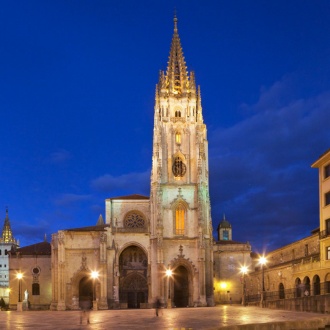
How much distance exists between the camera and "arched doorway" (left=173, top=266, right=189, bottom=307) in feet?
239

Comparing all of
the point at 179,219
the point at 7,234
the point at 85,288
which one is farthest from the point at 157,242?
the point at 7,234

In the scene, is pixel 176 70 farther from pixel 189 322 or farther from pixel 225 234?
pixel 189 322

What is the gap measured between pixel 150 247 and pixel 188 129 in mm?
16268

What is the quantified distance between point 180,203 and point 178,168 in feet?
15.8

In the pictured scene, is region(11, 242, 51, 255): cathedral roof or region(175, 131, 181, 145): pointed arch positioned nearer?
region(175, 131, 181, 145): pointed arch

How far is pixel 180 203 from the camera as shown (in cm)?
7344

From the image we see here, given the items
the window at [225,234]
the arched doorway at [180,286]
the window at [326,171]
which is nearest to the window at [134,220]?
the arched doorway at [180,286]

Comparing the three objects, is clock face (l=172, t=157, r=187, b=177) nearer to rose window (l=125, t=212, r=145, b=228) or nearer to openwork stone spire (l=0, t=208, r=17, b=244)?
rose window (l=125, t=212, r=145, b=228)

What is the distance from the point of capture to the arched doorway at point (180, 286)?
2869 inches

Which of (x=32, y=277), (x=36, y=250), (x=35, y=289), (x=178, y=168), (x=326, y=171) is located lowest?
(x=35, y=289)

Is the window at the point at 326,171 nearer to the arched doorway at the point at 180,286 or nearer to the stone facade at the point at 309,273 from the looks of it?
the stone facade at the point at 309,273

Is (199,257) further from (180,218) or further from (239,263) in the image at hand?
(239,263)

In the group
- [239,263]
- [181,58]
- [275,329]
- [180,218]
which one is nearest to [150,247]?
[180,218]

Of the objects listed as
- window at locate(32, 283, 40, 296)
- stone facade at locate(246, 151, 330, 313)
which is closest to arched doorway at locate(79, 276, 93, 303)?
window at locate(32, 283, 40, 296)
